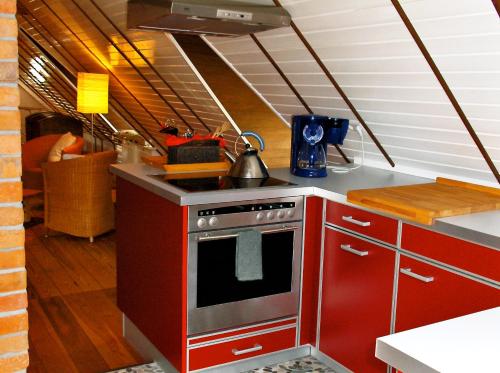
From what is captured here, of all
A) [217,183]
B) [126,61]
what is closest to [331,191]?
[217,183]

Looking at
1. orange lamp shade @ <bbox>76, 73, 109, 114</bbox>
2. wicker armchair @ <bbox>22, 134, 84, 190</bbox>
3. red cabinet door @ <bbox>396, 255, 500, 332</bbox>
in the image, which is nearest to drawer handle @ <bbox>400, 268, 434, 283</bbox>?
red cabinet door @ <bbox>396, 255, 500, 332</bbox>

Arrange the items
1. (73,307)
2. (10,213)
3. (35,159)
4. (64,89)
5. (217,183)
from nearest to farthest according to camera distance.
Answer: (10,213), (217,183), (73,307), (35,159), (64,89)

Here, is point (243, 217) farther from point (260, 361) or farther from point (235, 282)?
point (260, 361)

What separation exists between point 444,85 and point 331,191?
65cm

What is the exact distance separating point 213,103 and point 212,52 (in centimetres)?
55

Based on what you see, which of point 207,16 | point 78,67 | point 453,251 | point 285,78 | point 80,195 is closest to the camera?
point 453,251

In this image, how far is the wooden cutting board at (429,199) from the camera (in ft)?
6.88

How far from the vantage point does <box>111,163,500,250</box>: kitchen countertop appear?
1.95 m

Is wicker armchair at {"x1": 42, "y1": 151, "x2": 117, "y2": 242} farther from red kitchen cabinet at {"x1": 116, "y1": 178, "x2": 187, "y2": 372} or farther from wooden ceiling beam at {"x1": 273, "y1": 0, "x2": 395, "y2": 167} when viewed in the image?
wooden ceiling beam at {"x1": 273, "y1": 0, "x2": 395, "y2": 167}

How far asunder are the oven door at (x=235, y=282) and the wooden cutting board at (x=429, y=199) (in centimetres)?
41

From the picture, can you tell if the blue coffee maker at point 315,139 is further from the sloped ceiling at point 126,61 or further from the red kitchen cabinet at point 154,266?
the sloped ceiling at point 126,61

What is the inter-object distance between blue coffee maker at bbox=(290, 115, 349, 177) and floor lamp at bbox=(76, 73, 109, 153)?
2627 millimetres

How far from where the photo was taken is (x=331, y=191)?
252 centimetres

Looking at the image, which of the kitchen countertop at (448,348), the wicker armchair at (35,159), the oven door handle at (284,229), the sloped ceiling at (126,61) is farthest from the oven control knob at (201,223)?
the wicker armchair at (35,159)
